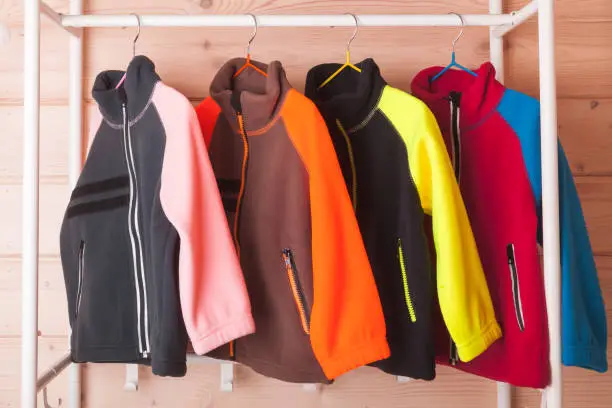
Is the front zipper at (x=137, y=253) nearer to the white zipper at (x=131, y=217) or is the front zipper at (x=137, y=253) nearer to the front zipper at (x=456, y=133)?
the white zipper at (x=131, y=217)

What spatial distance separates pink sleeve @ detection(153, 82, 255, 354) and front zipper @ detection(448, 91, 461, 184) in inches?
19.9

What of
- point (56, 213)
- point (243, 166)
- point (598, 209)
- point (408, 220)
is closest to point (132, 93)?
point (243, 166)

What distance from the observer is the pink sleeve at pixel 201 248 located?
3.23ft

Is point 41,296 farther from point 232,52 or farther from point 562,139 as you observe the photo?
point 562,139

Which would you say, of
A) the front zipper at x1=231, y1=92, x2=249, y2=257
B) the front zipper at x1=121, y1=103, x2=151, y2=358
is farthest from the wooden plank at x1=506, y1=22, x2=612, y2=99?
the front zipper at x1=121, y1=103, x2=151, y2=358

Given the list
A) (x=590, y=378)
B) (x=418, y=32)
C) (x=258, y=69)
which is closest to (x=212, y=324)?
(x=258, y=69)

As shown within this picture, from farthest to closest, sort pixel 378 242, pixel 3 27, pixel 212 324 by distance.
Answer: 1. pixel 3 27
2. pixel 378 242
3. pixel 212 324

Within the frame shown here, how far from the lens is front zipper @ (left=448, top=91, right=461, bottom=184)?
45.2 inches

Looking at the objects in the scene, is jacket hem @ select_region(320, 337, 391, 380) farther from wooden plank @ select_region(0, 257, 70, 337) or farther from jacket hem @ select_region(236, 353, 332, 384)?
wooden plank @ select_region(0, 257, 70, 337)

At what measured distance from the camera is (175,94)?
1.06 m

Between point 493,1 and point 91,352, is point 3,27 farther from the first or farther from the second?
point 493,1

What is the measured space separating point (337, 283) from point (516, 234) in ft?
1.28

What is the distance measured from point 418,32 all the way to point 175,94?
68 cm

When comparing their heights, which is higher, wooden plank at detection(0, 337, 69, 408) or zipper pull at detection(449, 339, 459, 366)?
zipper pull at detection(449, 339, 459, 366)
